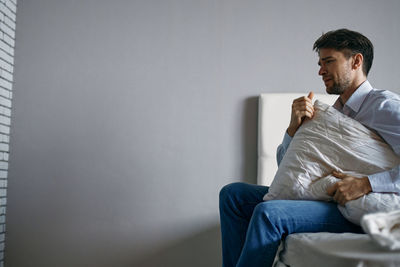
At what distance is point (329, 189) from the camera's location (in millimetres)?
1519

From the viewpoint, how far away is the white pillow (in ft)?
5.03

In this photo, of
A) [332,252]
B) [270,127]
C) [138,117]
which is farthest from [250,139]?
[332,252]

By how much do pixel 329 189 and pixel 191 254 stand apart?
A: 4.85 feet

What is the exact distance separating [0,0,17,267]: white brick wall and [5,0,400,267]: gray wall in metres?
0.05

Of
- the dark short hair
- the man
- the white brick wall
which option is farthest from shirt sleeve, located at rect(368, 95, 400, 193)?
the white brick wall

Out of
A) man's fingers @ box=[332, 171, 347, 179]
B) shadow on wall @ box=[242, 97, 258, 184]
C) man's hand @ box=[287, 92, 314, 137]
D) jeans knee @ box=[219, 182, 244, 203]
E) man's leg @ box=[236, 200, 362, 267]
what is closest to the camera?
man's leg @ box=[236, 200, 362, 267]

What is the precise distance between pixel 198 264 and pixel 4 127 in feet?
4.80

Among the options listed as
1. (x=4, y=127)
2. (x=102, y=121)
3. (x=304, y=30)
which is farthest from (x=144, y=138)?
(x=304, y=30)

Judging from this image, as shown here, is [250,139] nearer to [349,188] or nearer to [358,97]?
[358,97]

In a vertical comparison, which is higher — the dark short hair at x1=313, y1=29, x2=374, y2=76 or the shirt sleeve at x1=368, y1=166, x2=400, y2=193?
the dark short hair at x1=313, y1=29, x2=374, y2=76

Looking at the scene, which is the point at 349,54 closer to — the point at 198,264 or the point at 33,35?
the point at 198,264

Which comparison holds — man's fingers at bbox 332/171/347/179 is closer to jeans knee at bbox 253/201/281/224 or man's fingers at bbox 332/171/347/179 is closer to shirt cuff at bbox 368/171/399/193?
shirt cuff at bbox 368/171/399/193

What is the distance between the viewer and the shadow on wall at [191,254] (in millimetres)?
2781

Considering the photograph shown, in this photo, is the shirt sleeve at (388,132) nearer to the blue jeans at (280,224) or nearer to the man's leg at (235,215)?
the blue jeans at (280,224)
